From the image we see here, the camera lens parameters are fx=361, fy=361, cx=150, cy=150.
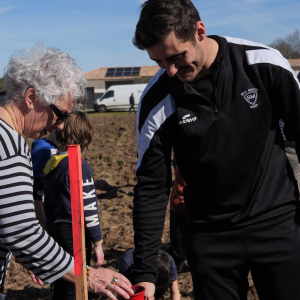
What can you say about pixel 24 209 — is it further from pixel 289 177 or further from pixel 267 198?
pixel 289 177

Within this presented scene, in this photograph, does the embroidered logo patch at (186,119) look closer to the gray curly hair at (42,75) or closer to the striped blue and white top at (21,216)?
the gray curly hair at (42,75)

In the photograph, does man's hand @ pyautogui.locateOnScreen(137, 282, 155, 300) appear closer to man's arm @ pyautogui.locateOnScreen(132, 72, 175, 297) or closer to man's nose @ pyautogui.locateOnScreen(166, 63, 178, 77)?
man's arm @ pyautogui.locateOnScreen(132, 72, 175, 297)

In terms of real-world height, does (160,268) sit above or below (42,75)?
below

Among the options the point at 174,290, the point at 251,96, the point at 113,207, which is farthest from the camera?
the point at 113,207

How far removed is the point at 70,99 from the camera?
1.96 meters

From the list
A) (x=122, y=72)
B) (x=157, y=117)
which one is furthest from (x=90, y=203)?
(x=122, y=72)

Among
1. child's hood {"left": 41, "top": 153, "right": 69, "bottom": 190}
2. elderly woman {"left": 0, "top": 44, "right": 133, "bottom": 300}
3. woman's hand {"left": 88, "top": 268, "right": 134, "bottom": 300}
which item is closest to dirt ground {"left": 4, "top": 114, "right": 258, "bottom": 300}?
child's hood {"left": 41, "top": 153, "right": 69, "bottom": 190}

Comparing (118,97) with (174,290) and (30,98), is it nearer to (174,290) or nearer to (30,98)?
(174,290)

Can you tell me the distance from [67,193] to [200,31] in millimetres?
1620

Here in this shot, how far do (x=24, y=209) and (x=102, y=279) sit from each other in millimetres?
598

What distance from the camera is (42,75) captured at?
181 centimetres

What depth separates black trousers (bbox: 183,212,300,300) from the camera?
1823mm

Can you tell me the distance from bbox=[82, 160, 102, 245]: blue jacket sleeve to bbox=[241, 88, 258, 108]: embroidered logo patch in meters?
1.44

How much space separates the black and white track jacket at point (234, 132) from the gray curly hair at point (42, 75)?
464 mm
